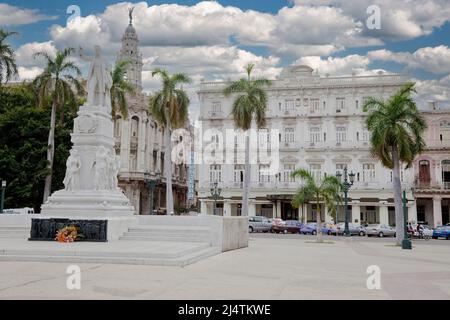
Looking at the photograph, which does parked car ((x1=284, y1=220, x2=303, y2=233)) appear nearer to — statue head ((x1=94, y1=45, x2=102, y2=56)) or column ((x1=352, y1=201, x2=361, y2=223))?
column ((x1=352, y1=201, x2=361, y2=223))

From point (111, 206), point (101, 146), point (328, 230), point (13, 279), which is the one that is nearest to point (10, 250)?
point (13, 279)

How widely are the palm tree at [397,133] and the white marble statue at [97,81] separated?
1436cm

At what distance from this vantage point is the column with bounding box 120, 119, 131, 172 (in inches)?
2234

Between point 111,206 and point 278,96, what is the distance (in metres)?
37.0

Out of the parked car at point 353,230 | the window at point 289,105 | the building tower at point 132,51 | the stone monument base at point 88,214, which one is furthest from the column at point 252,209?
the stone monument base at point 88,214

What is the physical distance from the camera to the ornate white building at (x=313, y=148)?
49438 mm

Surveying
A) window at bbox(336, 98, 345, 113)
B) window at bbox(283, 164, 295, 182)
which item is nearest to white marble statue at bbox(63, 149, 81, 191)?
window at bbox(283, 164, 295, 182)

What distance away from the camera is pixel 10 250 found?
12.9 metres

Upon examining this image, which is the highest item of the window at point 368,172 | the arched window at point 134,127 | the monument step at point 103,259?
the arched window at point 134,127

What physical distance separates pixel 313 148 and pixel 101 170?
35.9m

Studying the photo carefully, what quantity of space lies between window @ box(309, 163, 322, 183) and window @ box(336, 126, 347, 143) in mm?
3568

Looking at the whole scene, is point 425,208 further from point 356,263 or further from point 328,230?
point 356,263

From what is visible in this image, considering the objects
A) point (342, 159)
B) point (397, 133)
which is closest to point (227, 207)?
point (342, 159)

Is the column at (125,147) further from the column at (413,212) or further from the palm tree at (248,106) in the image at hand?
the column at (413,212)
